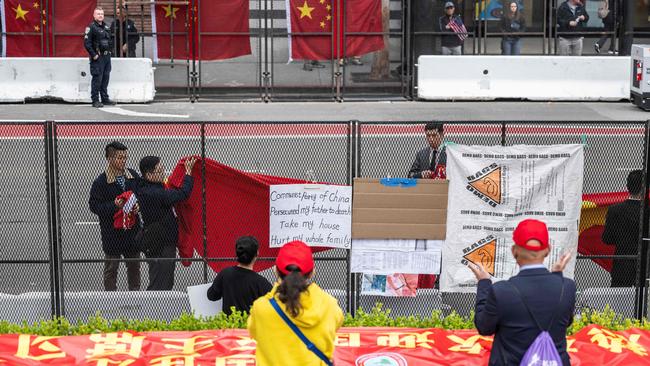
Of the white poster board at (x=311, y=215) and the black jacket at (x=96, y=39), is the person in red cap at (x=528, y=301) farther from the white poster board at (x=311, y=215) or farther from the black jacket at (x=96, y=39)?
the black jacket at (x=96, y=39)

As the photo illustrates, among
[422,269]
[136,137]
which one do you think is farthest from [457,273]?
[136,137]

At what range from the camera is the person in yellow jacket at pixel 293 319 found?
249 inches

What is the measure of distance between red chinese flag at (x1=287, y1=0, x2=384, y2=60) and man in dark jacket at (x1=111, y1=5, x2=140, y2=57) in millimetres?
3379

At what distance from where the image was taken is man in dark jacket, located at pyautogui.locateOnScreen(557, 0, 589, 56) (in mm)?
24672

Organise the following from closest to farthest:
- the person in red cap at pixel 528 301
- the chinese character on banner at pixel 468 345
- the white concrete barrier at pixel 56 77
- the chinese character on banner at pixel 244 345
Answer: the person in red cap at pixel 528 301, the chinese character on banner at pixel 244 345, the chinese character on banner at pixel 468 345, the white concrete barrier at pixel 56 77

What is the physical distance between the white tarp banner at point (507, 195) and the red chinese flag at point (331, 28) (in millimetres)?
14591

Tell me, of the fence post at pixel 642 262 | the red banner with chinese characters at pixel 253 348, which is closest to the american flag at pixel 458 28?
the fence post at pixel 642 262

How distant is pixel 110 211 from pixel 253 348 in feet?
6.42

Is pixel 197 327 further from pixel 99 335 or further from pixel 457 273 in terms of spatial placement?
pixel 457 273

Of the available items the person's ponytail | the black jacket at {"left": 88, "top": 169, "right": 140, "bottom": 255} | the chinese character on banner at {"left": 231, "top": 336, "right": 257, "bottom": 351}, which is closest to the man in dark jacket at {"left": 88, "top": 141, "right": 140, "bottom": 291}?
the black jacket at {"left": 88, "top": 169, "right": 140, "bottom": 255}

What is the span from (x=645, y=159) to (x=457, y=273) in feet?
6.17

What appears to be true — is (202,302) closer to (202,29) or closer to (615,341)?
(615,341)

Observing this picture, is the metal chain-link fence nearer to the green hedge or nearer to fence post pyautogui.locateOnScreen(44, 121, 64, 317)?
fence post pyautogui.locateOnScreen(44, 121, 64, 317)

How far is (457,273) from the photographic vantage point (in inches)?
380
